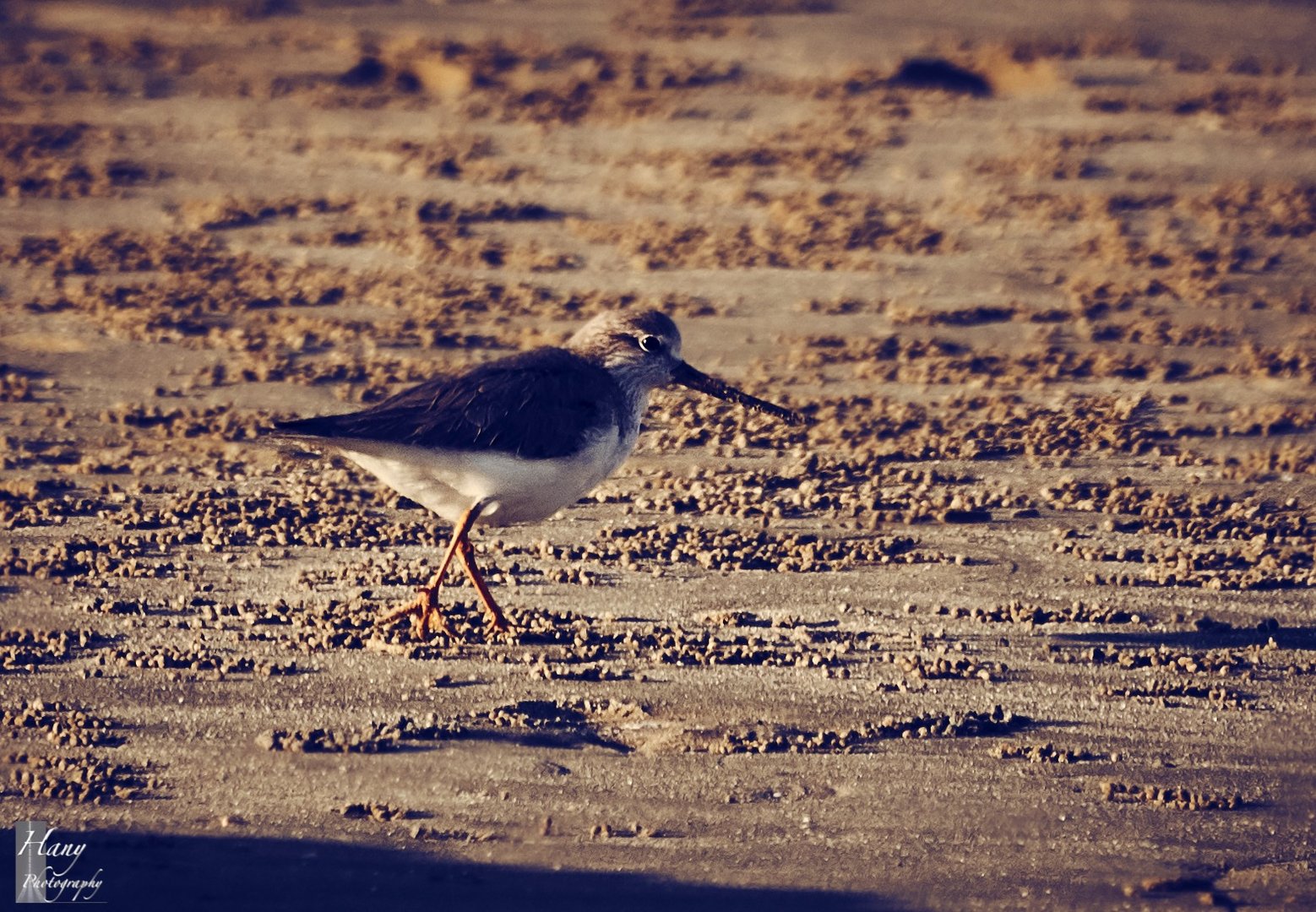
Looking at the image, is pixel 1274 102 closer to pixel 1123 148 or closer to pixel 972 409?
pixel 1123 148

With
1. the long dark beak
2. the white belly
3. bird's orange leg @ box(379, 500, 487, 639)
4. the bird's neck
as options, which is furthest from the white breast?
the long dark beak

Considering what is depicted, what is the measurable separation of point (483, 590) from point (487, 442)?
576mm

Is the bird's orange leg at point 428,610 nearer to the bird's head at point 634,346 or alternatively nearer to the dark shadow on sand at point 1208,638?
the bird's head at point 634,346

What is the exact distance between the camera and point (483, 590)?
7.24 meters

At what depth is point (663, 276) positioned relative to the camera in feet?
Answer: 37.9

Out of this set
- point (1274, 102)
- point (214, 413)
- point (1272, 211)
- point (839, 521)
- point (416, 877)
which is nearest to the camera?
point (416, 877)

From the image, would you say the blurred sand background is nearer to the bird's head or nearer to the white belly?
the white belly

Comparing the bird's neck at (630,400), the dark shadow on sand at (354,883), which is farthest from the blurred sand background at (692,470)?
the bird's neck at (630,400)

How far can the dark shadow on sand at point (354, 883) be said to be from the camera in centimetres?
539

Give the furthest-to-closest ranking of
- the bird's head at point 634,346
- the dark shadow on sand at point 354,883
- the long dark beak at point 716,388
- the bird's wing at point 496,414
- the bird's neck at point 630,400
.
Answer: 1. the long dark beak at point 716,388
2. the bird's head at point 634,346
3. the bird's neck at point 630,400
4. the bird's wing at point 496,414
5. the dark shadow on sand at point 354,883

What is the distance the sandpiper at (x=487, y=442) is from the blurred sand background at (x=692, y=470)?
0.37 meters

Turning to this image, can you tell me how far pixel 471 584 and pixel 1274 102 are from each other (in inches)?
409

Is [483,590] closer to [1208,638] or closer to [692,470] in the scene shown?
[692,470]

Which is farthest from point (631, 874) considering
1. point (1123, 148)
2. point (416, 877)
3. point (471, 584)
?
point (1123, 148)
